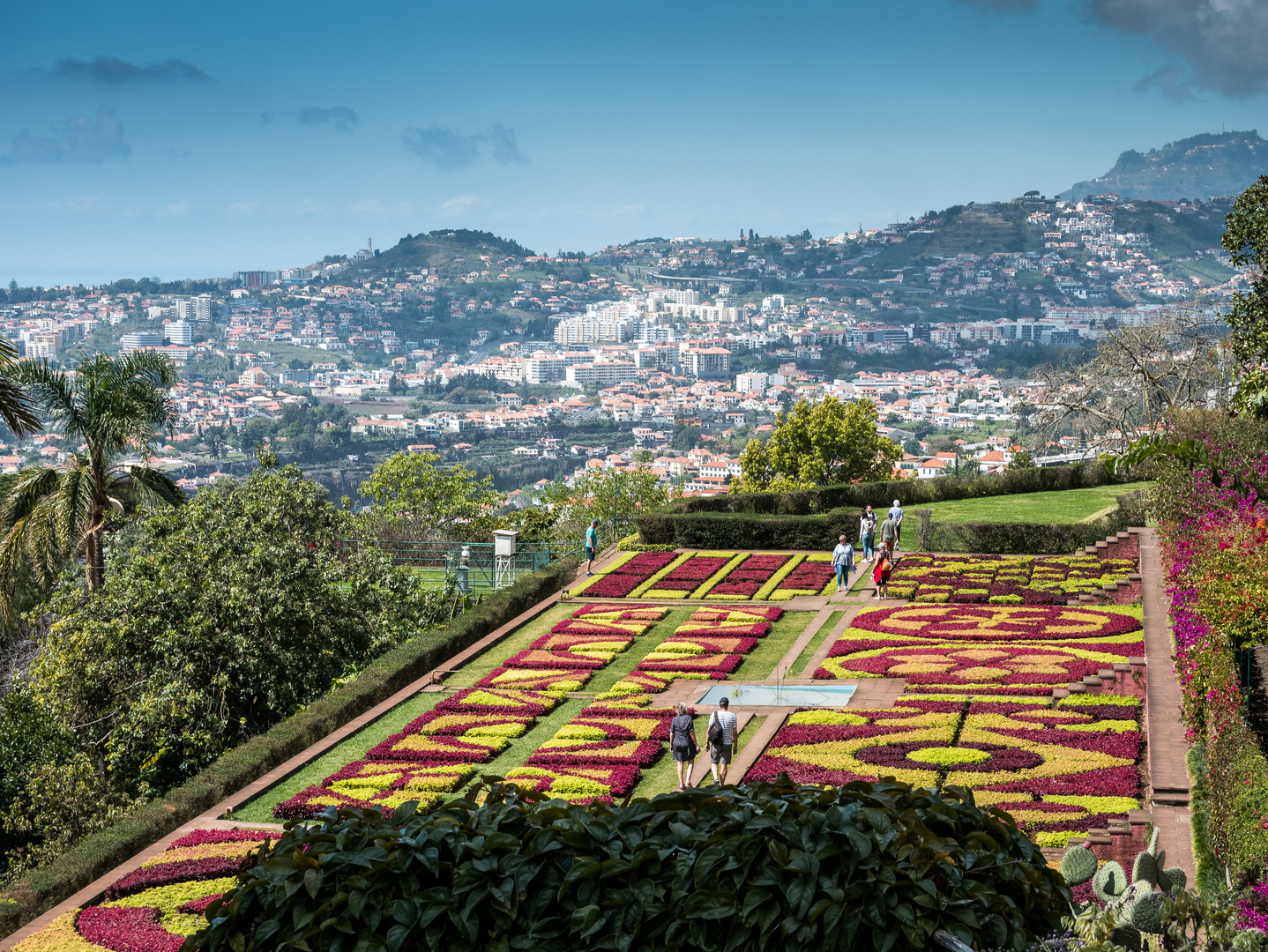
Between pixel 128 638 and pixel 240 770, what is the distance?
6132 millimetres

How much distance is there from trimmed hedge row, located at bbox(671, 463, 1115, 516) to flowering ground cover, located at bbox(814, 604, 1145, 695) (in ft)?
43.6

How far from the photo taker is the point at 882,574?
2919 centimetres

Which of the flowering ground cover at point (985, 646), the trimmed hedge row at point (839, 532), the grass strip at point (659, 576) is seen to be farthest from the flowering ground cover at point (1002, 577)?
the grass strip at point (659, 576)

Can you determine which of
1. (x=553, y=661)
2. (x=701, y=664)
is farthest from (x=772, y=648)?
(x=553, y=661)

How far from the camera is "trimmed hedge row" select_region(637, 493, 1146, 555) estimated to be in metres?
34.7

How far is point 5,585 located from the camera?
86.8ft

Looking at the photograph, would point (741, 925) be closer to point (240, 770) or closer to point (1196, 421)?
point (240, 770)

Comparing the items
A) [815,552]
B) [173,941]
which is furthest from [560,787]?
[815,552]

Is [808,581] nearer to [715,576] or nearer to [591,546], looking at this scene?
[715,576]

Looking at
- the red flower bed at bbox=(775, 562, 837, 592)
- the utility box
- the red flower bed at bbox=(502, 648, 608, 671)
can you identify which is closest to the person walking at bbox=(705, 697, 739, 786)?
the red flower bed at bbox=(502, 648, 608, 671)

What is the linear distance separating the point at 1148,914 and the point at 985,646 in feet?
60.5

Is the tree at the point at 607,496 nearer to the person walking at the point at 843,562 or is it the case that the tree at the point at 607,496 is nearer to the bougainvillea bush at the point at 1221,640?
the person walking at the point at 843,562

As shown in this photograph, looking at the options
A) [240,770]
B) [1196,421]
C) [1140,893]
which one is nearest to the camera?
[1140,893]

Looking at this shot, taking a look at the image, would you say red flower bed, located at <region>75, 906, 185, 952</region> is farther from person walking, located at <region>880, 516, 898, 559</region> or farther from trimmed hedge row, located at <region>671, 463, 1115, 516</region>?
trimmed hedge row, located at <region>671, 463, 1115, 516</region>
